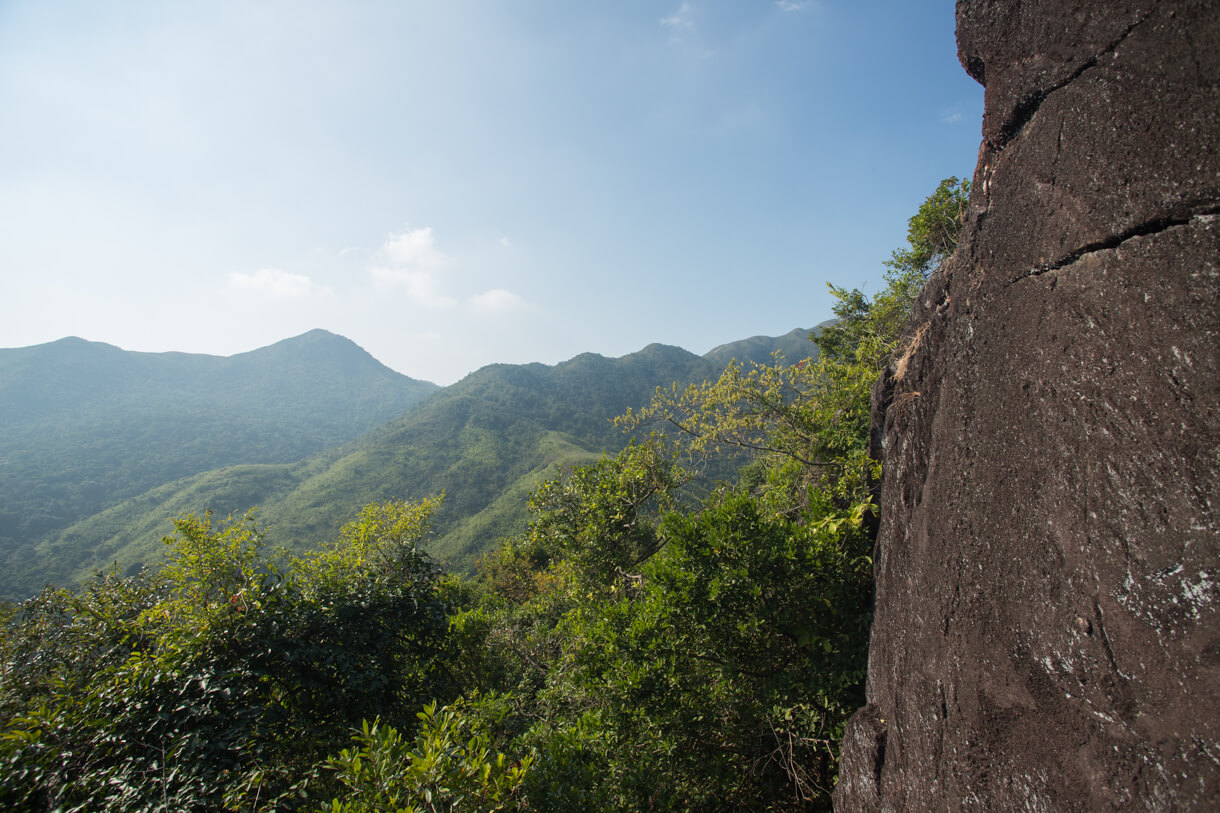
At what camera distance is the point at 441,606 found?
29.6ft

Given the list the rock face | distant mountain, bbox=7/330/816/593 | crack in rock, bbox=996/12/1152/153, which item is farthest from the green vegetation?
distant mountain, bbox=7/330/816/593

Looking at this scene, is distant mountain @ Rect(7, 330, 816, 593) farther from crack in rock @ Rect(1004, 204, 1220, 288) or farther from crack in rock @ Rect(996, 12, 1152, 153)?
crack in rock @ Rect(1004, 204, 1220, 288)

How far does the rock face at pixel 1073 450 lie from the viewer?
2453 mm

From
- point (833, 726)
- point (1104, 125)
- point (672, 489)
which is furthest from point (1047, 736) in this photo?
point (672, 489)

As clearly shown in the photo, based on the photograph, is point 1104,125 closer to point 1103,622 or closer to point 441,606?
point 1103,622

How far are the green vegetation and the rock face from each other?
1.50 m

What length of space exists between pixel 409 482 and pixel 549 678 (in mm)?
116466

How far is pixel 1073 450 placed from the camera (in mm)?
3002

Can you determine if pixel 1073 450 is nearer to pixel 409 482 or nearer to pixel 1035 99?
pixel 1035 99

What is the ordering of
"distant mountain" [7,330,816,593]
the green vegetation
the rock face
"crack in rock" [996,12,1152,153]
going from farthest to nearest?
"distant mountain" [7,330,816,593]
the green vegetation
"crack in rock" [996,12,1152,153]
the rock face

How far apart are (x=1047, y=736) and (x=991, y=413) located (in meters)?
2.15

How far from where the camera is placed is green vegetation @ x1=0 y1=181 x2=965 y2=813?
4168 millimetres

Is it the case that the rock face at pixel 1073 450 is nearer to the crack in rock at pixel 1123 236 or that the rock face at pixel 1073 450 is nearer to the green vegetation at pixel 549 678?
the crack in rock at pixel 1123 236

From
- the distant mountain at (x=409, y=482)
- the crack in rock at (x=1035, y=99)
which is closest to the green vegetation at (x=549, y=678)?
the crack in rock at (x=1035, y=99)
